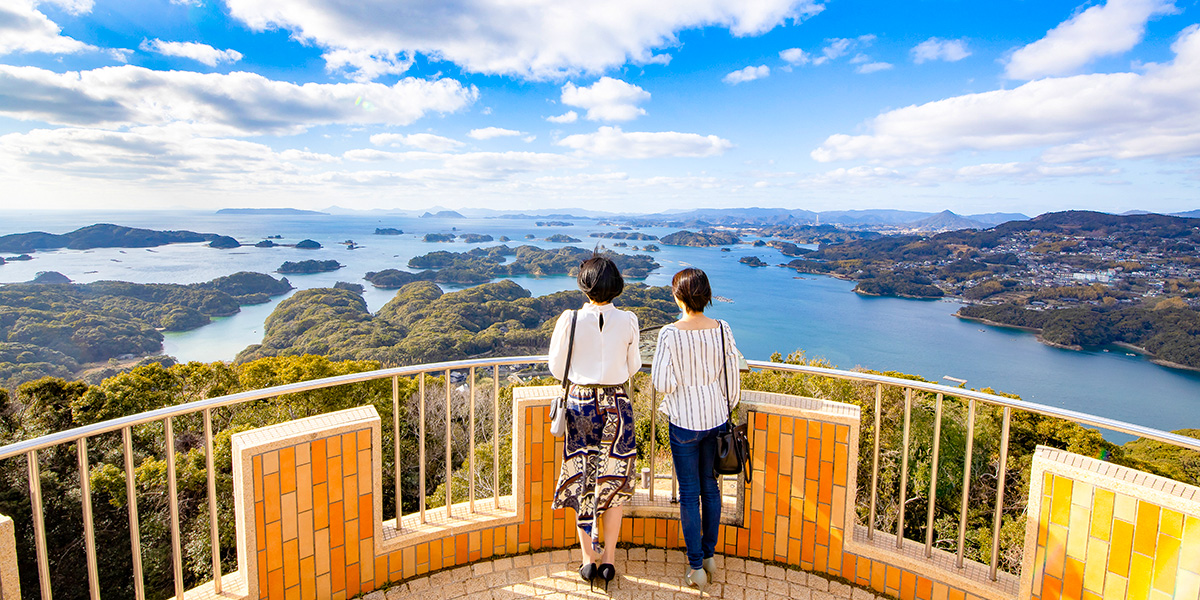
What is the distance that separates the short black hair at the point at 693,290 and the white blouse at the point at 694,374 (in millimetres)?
116

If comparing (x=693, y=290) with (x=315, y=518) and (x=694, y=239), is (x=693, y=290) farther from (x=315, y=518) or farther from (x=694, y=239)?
(x=694, y=239)

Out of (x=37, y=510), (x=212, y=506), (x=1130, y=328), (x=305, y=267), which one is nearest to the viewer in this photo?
(x=37, y=510)

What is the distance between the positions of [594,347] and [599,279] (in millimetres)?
291

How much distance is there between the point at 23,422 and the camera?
14.5m

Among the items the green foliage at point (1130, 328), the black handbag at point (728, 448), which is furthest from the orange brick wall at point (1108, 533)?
the green foliage at point (1130, 328)

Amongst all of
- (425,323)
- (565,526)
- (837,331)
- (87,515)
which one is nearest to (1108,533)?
(565,526)

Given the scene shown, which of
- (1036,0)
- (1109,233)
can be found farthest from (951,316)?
(1036,0)

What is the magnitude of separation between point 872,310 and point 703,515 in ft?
284

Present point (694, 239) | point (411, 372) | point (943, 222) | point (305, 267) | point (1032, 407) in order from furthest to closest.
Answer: point (943, 222)
point (694, 239)
point (305, 267)
point (411, 372)
point (1032, 407)

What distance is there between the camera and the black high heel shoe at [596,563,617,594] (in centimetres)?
252

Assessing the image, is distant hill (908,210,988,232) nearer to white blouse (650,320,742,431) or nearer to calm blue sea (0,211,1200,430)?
calm blue sea (0,211,1200,430)

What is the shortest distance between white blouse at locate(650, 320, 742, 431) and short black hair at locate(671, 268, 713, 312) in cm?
12

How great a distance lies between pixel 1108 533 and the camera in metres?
1.96

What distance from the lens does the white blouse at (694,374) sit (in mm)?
2322
